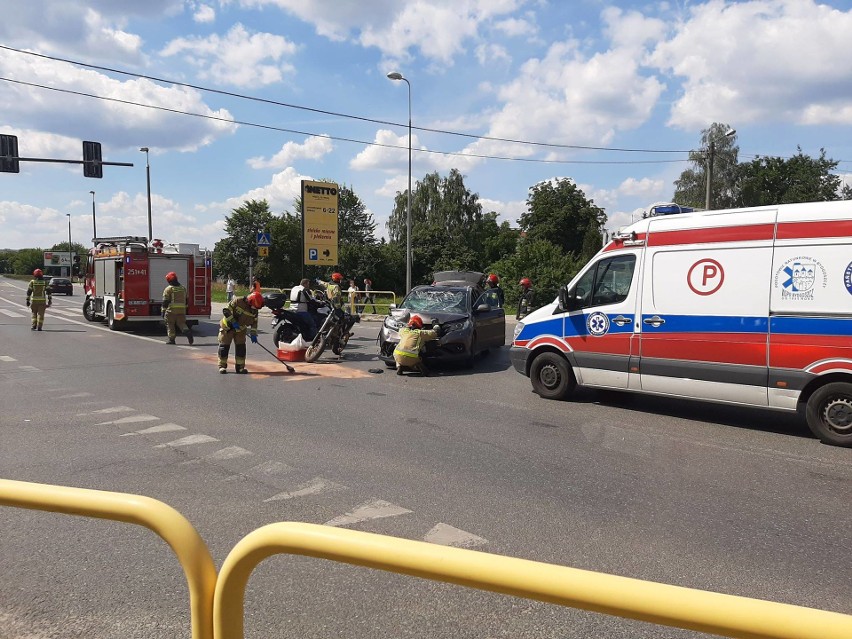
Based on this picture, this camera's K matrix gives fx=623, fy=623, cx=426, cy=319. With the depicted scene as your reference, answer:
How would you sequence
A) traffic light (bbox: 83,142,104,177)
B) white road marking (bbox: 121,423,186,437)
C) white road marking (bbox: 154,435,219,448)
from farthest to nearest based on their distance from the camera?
traffic light (bbox: 83,142,104,177)
white road marking (bbox: 121,423,186,437)
white road marking (bbox: 154,435,219,448)

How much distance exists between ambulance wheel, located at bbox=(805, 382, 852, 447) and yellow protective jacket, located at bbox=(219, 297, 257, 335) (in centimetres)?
881

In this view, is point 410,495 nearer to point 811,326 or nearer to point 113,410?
point 811,326

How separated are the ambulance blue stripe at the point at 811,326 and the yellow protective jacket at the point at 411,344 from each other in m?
5.99

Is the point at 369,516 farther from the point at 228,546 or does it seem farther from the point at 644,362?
the point at 644,362

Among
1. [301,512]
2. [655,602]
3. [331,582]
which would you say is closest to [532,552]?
[331,582]

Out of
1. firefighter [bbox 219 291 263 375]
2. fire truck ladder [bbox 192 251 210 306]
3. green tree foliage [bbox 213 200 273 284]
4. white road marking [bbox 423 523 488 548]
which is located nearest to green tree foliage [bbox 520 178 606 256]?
green tree foliage [bbox 213 200 273 284]

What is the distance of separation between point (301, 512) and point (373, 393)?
511 centimetres

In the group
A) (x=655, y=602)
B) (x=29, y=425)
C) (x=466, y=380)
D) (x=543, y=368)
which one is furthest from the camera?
(x=466, y=380)

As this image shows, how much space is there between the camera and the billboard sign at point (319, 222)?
24047mm

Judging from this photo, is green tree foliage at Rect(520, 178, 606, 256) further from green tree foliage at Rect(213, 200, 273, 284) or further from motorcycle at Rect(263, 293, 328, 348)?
motorcycle at Rect(263, 293, 328, 348)

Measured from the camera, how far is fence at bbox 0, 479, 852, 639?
1.37 meters

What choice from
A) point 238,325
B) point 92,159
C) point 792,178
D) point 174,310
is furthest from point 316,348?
point 792,178

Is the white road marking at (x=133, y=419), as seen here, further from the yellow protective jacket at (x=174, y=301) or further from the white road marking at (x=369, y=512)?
the yellow protective jacket at (x=174, y=301)

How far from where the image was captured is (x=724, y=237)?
24.3ft
